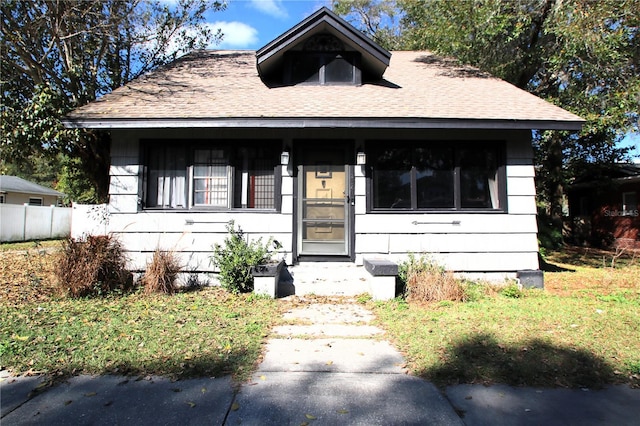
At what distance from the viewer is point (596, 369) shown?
3.27 metres

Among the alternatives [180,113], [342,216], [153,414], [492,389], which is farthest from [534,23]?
[153,414]

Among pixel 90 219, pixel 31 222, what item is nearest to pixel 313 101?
pixel 90 219

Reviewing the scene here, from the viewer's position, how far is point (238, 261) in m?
6.12

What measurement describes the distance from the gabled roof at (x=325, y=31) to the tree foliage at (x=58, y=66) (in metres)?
4.40

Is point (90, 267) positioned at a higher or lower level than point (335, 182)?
Answer: lower

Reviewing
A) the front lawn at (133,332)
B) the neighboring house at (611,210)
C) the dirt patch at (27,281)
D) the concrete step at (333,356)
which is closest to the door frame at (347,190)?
the front lawn at (133,332)

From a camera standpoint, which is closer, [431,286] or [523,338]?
[523,338]

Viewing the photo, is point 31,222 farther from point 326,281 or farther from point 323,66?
point 326,281

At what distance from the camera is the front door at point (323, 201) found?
6965mm

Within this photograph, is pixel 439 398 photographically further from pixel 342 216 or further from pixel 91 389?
pixel 342 216

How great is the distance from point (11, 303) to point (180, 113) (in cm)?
394

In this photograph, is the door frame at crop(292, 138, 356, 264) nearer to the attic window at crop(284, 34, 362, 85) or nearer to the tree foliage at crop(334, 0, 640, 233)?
the attic window at crop(284, 34, 362, 85)

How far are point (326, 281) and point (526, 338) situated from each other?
3.31m

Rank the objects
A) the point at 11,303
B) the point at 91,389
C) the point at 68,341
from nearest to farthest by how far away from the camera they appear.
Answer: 1. the point at 91,389
2. the point at 68,341
3. the point at 11,303
